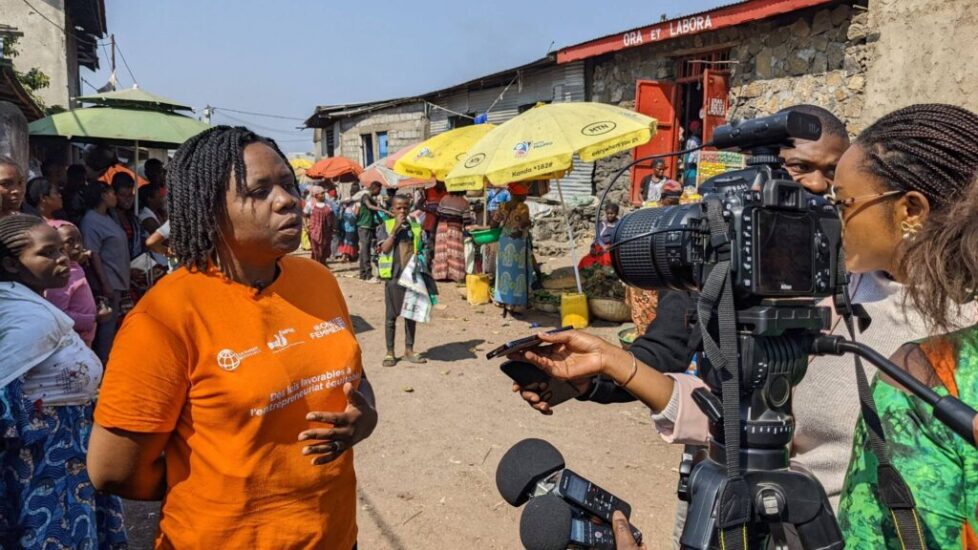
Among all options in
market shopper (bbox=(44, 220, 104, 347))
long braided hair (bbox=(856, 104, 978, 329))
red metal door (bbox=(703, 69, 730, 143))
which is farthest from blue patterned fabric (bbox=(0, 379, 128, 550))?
red metal door (bbox=(703, 69, 730, 143))

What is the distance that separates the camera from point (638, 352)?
6.86ft

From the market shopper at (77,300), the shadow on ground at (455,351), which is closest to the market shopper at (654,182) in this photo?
the shadow on ground at (455,351)

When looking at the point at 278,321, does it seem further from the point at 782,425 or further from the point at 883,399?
the point at 883,399

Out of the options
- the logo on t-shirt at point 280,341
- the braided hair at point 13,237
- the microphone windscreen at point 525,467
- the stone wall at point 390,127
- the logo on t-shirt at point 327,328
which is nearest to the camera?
the microphone windscreen at point 525,467

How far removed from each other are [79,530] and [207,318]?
5.04 ft

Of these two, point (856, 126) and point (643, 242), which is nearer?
point (643, 242)

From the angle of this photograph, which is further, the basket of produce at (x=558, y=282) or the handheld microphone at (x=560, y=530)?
the basket of produce at (x=558, y=282)

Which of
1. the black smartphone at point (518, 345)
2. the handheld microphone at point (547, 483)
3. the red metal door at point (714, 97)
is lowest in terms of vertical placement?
the handheld microphone at point (547, 483)

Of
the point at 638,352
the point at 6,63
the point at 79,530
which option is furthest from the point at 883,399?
the point at 6,63

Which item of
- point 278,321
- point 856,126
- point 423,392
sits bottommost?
point 423,392

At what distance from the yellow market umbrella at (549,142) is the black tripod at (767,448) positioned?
585 centimetres

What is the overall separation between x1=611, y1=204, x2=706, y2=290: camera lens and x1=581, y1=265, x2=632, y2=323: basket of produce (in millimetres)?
6751

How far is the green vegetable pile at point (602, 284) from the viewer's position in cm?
837

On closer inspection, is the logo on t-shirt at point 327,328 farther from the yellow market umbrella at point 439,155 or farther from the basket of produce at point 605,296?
the yellow market umbrella at point 439,155
